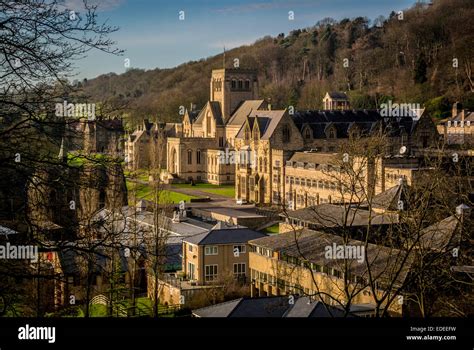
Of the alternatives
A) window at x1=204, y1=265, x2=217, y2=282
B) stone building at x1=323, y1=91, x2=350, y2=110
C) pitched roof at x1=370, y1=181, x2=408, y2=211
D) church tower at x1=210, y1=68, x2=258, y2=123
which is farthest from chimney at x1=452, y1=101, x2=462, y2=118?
window at x1=204, y1=265, x2=217, y2=282

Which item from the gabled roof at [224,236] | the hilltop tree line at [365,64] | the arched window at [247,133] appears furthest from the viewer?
the hilltop tree line at [365,64]

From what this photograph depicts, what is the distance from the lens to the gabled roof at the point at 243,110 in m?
59.0

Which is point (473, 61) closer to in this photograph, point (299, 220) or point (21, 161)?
point (299, 220)

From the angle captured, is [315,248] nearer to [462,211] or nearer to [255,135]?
[462,211]

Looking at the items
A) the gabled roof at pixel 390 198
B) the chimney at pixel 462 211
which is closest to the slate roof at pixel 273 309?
the chimney at pixel 462 211

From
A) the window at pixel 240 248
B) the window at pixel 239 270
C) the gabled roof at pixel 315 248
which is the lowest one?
the window at pixel 239 270

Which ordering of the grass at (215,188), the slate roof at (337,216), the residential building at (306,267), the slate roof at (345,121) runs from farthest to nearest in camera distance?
the grass at (215,188) < the slate roof at (345,121) < the slate roof at (337,216) < the residential building at (306,267)

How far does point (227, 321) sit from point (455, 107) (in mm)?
56123

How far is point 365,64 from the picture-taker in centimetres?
6650

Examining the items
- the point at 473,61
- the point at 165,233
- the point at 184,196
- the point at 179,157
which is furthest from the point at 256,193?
the point at 473,61

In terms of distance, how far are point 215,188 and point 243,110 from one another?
25.2 ft

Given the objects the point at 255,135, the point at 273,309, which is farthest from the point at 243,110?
the point at 273,309

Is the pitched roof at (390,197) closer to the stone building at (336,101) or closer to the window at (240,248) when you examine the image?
the window at (240,248)

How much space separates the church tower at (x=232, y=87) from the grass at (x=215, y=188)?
679cm
